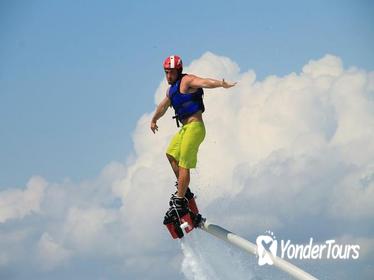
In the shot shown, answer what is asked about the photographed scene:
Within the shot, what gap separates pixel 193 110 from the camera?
2720cm

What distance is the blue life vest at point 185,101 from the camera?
27.1m

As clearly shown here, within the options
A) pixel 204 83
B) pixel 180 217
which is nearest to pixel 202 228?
pixel 180 217

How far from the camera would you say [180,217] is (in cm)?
2739

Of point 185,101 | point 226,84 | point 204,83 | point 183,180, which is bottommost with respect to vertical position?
point 183,180

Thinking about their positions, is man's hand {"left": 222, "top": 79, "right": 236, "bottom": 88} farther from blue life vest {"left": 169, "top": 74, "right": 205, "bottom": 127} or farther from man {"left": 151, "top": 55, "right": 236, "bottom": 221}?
blue life vest {"left": 169, "top": 74, "right": 205, "bottom": 127}

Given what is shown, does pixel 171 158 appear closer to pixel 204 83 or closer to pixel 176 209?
pixel 176 209

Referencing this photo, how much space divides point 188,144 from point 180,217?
2.27 m

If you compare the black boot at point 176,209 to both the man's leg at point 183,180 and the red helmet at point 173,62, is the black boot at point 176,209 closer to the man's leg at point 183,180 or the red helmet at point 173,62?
the man's leg at point 183,180

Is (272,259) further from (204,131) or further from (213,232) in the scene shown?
(204,131)

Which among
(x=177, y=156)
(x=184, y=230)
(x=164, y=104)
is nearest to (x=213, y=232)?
(x=184, y=230)

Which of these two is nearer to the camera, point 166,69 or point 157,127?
point 166,69

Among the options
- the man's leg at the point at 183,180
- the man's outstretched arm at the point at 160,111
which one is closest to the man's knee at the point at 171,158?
the man's leg at the point at 183,180

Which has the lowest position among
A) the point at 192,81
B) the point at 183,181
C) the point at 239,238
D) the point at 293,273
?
the point at 293,273

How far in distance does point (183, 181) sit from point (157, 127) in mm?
2708
